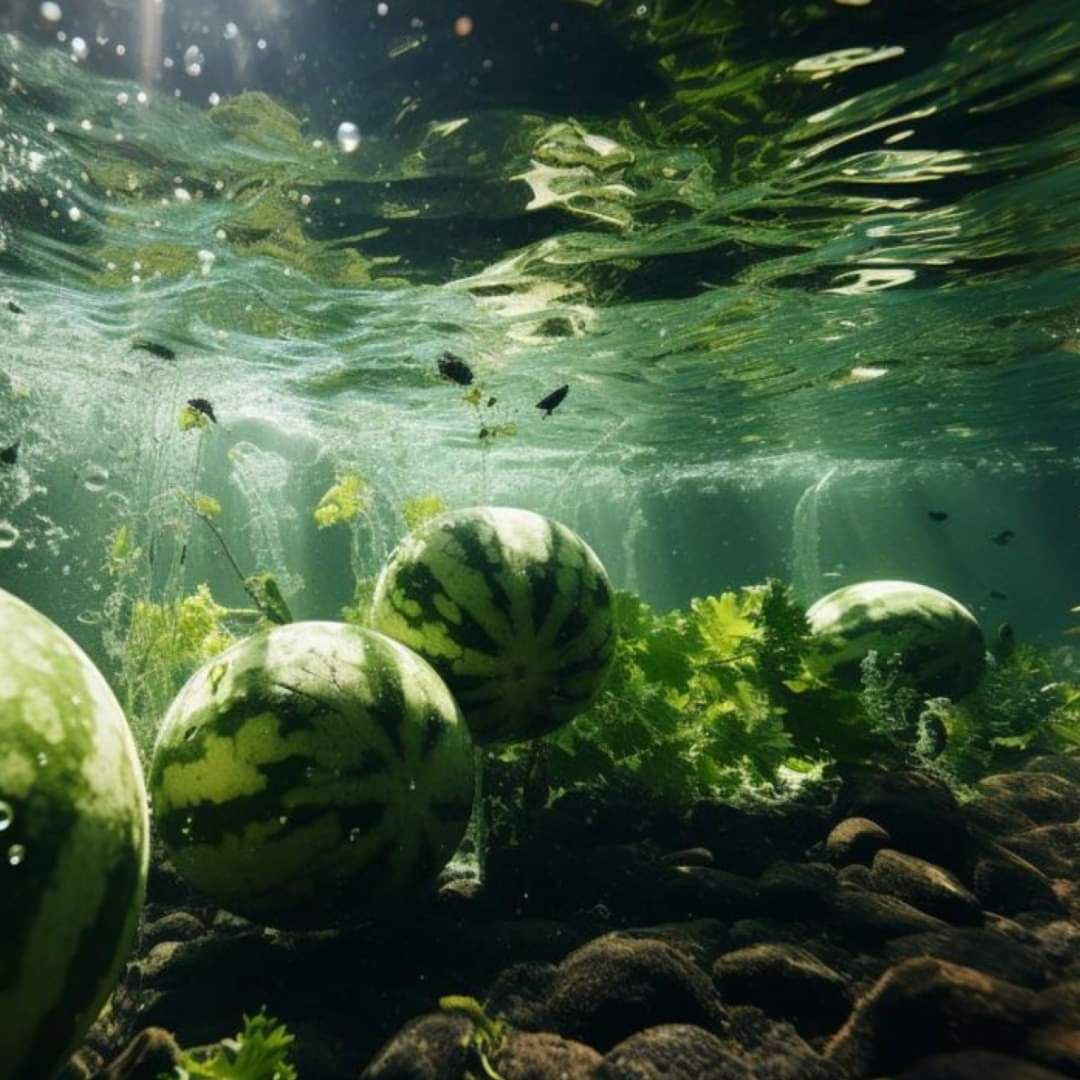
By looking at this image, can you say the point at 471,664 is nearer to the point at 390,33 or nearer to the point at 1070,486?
the point at 390,33

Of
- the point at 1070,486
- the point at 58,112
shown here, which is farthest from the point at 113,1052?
the point at 1070,486

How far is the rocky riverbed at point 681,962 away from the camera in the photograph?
208 centimetres

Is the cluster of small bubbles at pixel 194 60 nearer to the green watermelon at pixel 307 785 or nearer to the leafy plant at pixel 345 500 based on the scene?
the leafy plant at pixel 345 500

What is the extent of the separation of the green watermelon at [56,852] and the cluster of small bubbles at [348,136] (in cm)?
686

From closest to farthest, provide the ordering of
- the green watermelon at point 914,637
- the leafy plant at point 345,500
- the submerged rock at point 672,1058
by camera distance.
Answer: the submerged rock at point 672,1058 → the leafy plant at point 345,500 → the green watermelon at point 914,637

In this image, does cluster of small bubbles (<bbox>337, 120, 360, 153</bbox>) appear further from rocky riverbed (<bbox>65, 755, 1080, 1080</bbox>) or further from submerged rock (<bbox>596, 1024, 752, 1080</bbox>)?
submerged rock (<bbox>596, 1024, 752, 1080</bbox>)

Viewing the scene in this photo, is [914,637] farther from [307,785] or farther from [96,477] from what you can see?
[96,477]

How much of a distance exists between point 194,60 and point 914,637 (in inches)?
324

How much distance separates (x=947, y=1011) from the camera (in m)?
2.07

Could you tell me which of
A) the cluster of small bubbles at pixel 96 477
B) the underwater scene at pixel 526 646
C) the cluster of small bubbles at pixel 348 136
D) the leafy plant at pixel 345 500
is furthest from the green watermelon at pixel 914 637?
the cluster of small bubbles at pixel 96 477

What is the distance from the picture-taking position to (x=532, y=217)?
31.1ft

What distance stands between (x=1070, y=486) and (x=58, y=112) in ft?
209

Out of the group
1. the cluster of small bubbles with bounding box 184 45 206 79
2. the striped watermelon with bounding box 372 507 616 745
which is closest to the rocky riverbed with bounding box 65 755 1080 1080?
the striped watermelon with bounding box 372 507 616 745

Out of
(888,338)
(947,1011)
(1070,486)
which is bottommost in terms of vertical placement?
(947,1011)
